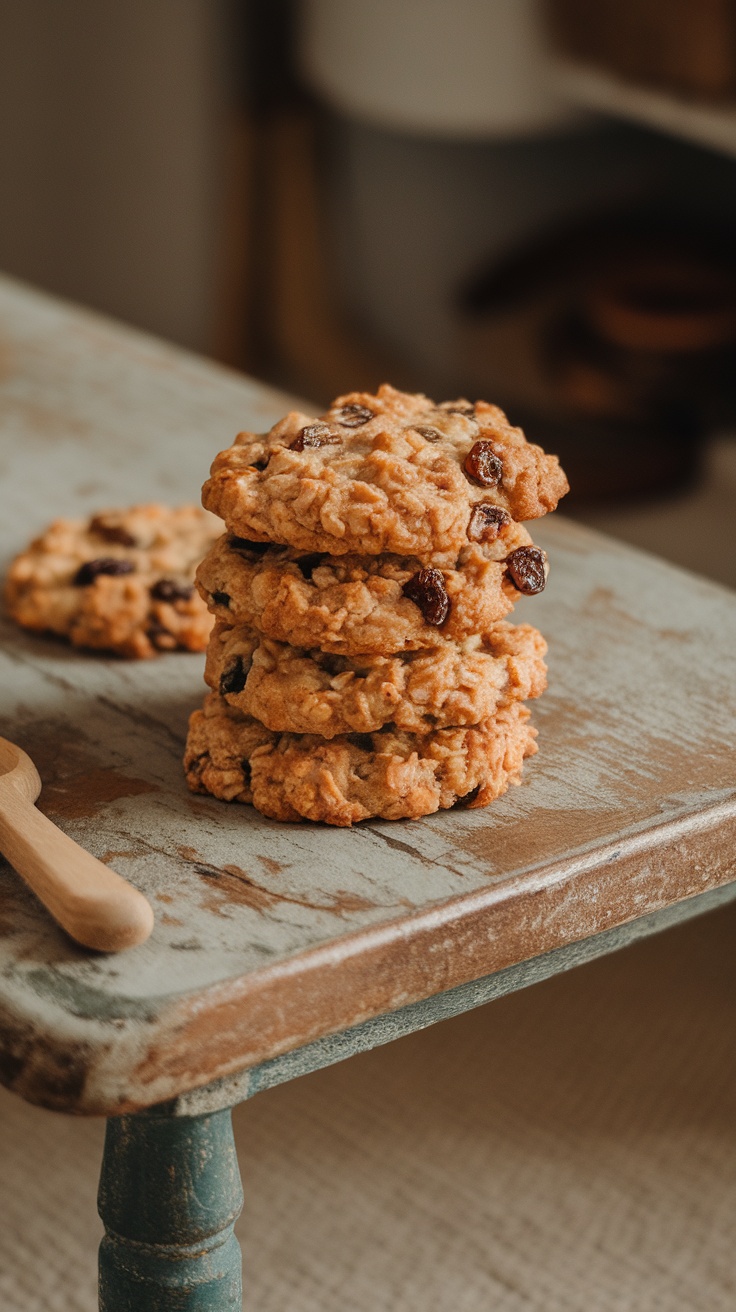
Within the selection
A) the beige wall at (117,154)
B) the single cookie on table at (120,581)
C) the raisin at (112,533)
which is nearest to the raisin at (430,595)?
the single cookie on table at (120,581)

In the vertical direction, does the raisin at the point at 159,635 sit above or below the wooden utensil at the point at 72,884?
below

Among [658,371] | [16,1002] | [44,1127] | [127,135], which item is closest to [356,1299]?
[44,1127]

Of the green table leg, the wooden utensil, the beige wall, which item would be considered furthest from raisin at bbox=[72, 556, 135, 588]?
the beige wall

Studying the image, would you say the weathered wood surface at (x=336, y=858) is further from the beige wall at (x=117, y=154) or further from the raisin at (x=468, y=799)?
the beige wall at (x=117, y=154)

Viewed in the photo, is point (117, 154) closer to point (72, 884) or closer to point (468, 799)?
point (468, 799)

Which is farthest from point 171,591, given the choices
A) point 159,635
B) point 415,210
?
point 415,210

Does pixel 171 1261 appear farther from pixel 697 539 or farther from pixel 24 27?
pixel 24 27

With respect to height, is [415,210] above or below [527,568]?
below
